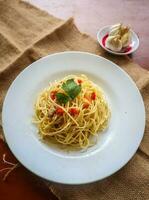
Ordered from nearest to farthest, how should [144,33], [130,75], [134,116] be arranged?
1. [134,116]
2. [130,75]
3. [144,33]

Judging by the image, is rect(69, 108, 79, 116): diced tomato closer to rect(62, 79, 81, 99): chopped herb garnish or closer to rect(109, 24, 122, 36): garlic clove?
rect(62, 79, 81, 99): chopped herb garnish

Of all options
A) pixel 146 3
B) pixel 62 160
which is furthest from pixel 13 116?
pixel 146 3

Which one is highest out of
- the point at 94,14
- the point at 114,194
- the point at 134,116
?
the point at 94,14

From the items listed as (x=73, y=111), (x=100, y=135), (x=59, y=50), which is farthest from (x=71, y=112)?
(x=59, y=50)

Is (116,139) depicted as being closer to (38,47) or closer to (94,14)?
(38,47)

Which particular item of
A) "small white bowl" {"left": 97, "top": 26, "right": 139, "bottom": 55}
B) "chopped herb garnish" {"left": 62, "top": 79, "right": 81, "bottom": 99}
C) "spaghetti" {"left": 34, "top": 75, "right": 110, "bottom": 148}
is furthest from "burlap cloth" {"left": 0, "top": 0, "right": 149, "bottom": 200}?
"chopped herb garnish" {"left": 62, "top": 79, "right": 81, "bottom": 99}

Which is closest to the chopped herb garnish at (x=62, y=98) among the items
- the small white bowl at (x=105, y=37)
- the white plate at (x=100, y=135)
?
the white plate at (x=100, y=135)

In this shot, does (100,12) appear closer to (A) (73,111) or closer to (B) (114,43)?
(B) (114,43)
